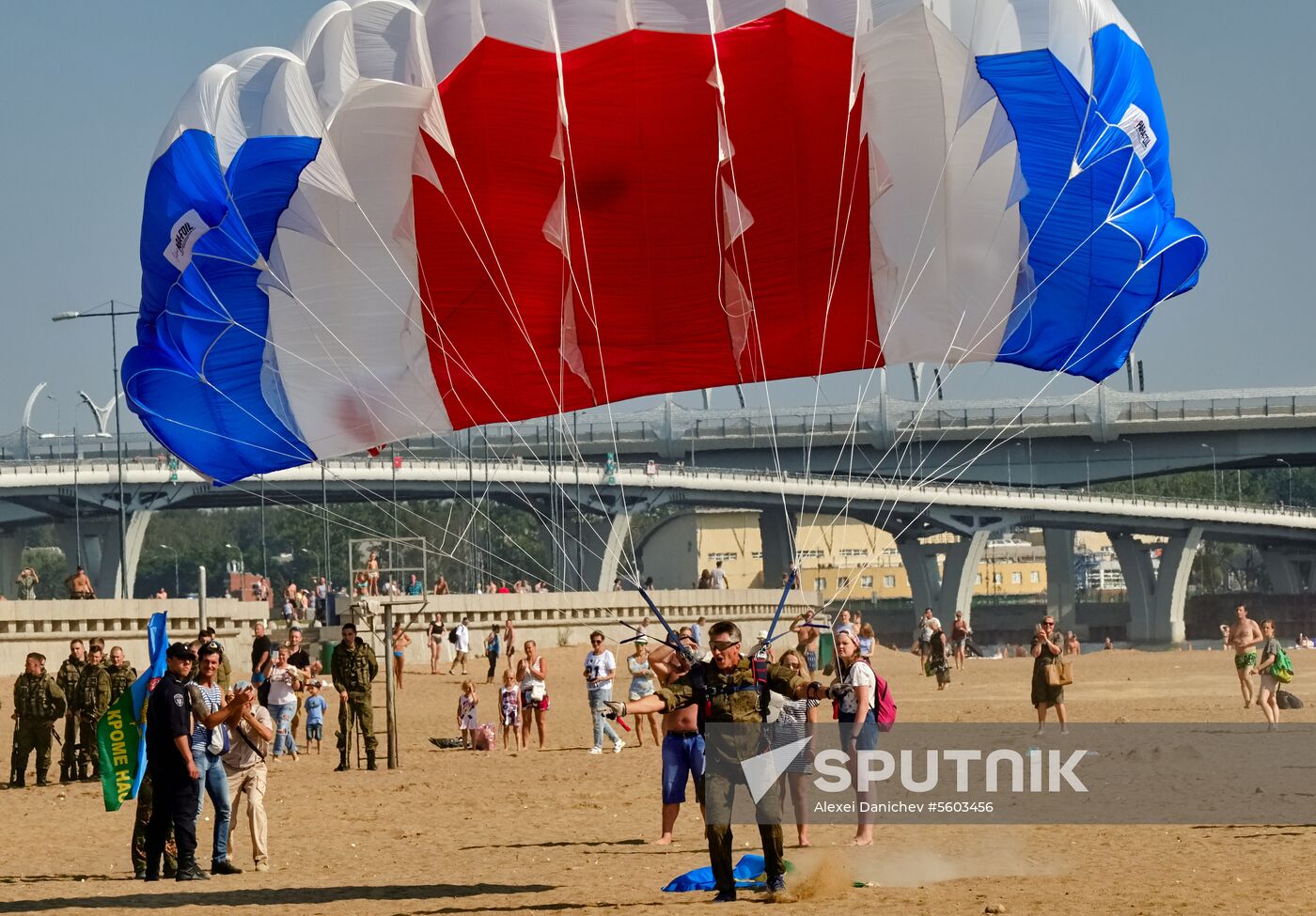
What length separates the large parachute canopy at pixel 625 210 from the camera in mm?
15148

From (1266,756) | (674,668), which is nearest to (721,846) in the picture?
(674,668)

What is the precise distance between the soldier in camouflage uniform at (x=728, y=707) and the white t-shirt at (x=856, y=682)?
1.69 meters

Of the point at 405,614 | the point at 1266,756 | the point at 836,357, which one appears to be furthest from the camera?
the point at 405,614

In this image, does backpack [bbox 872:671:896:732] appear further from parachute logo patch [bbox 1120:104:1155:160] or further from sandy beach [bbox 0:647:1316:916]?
parachute logo patch [bbox 1120:104:1155:160]

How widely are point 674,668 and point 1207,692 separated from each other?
22178 mm

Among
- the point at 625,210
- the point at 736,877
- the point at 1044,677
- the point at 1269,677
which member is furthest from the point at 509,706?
the point at 736,877

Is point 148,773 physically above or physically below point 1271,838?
above

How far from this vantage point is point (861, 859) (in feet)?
41.7

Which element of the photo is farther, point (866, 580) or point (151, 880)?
point (866, 580)

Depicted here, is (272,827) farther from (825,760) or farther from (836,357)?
(836,357)

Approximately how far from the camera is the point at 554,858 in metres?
13.8

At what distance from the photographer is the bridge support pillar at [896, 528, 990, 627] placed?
97312 millimetres

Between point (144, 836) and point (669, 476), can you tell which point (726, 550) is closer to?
point (669, 476)

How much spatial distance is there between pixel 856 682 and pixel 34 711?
1149cm
